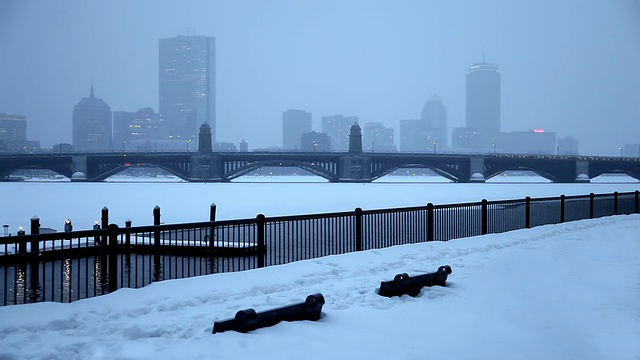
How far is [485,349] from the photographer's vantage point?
→ 691 centimetres

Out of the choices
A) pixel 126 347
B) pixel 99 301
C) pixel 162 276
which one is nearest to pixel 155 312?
pixel 99 301

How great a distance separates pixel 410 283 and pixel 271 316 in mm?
3156

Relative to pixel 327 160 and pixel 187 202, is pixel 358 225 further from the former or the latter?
pixel 327 160

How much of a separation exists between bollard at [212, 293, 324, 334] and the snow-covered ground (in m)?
0.11

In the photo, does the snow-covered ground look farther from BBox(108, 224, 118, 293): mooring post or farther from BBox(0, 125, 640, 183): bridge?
BBox(0, 125, 640, 183): bridge

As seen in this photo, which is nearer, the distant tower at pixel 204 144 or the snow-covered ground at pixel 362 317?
the snow-covered ground at pixel 362 317

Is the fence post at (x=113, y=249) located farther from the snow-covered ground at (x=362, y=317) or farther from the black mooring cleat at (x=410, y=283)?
the black mooring cleat at (x=410, y=283)

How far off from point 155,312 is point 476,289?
5672mm

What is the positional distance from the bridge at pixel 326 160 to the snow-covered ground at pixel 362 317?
109m

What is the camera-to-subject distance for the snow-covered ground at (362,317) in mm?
6688

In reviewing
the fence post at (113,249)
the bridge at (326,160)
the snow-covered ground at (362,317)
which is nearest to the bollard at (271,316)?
the snow-covered ground at (362,317)

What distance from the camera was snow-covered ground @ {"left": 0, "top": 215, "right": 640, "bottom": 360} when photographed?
6.69 m

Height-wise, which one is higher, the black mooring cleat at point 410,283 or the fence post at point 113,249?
the fence post at point 113,249

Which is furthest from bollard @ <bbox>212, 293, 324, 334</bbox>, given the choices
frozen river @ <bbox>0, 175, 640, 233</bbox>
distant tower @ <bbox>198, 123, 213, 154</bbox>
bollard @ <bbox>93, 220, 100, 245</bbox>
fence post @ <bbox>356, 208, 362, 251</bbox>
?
distant tower @ <bbox>198, 123, 213, 154</bbox>
